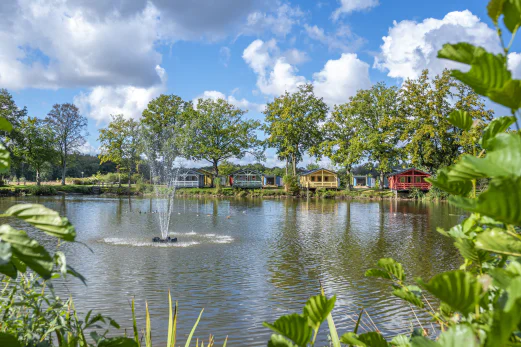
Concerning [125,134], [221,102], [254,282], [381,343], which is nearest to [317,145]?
[221,102]

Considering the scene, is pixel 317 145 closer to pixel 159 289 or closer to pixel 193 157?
pixel 193 157

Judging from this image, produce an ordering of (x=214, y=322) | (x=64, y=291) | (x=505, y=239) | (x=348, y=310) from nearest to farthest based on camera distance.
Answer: (x=505, y=239) < (x=214, y=322) < (x=348, y=310) < (x=64, y=291)

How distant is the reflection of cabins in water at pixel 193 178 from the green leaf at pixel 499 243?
60.1 meters

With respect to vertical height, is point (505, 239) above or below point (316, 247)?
above

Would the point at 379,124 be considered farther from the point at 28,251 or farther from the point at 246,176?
the point at 28,251

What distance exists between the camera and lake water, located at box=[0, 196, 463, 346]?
24.0 ft

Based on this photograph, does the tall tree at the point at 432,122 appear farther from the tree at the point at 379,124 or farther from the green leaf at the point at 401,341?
the green leaf at the point at 401,341

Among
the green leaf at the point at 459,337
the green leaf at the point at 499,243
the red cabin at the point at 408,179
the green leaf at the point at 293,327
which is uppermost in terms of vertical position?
the red cabin at the point at 408,179

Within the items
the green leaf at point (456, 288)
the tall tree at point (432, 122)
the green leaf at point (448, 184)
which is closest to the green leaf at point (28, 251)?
the green leaf at point (456, 288)

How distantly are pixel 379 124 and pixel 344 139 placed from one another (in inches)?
279

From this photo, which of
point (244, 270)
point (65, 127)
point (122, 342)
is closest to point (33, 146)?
point (65, 127)

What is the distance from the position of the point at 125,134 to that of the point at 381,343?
58104 mm

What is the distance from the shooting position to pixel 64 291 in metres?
8.31

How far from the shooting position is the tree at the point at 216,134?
5397 centimetres
